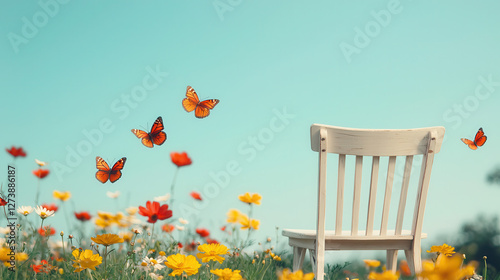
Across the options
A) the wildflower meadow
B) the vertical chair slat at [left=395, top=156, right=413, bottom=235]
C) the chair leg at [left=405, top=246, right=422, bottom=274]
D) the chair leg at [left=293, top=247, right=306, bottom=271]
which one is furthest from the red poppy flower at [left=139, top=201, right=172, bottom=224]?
the chair leg at [left=405, top=246, right=422, bottom=274]

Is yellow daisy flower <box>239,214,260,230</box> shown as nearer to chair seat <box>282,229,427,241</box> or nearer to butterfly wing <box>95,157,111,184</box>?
chair seat <box>282,229,427,241</box>

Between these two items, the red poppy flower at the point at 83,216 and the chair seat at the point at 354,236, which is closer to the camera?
the chair seat at the point at 354,236

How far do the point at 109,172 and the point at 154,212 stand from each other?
648 millimetres

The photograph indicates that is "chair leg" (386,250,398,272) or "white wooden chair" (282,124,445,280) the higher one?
"white wooden chair" (282,124,445,280)

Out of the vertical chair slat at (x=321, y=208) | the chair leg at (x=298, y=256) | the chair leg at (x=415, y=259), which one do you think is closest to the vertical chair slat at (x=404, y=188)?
the chair leg at (x=415, y=259)

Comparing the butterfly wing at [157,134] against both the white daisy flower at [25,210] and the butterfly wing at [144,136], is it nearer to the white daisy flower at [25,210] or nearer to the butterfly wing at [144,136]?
the butterfly wing at [144,136]

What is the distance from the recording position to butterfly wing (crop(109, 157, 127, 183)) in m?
2.45

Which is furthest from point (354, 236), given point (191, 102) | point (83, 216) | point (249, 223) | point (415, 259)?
point (83, 216)

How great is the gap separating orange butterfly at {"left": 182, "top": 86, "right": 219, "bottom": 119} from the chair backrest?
802 mm

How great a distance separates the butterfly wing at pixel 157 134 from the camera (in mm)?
2756

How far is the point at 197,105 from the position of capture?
9.79ft

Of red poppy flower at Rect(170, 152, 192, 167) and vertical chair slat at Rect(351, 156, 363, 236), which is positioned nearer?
vertical chair slat at Rect(351, 156, 363, 236)

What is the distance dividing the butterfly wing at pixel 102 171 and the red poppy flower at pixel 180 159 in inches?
14.5

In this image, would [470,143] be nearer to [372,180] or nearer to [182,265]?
[372,180]
